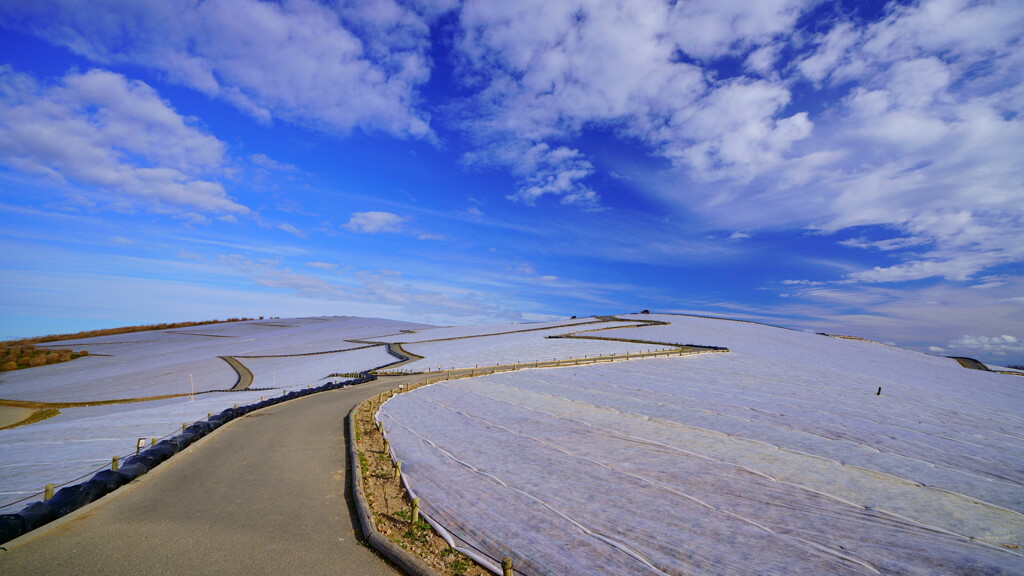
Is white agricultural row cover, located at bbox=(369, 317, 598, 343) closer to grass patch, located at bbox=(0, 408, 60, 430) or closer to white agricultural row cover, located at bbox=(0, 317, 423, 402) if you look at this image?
white agricultural row cover, located at bbox=(0, 317, 423, 402)

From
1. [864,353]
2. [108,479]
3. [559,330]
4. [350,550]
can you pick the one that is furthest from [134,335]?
[864,353]

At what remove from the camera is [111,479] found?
11.8 m

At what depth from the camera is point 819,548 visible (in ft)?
26.4

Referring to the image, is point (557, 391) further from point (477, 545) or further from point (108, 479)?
point (108, 479)

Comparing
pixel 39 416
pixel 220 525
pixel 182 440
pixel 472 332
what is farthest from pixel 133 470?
pixel 472 332

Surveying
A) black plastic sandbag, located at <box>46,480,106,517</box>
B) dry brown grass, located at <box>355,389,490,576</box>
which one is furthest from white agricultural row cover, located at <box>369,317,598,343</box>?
black plastic sandbag, located at <box>46,480,106,517</box>

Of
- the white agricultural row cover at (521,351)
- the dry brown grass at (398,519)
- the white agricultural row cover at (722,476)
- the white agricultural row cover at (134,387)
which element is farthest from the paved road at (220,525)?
the white agricultural row cover at (521,351)

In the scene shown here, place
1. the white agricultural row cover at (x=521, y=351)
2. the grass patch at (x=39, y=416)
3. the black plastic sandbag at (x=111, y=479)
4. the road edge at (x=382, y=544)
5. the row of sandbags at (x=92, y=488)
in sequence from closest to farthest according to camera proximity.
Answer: the road edge at (x=382, y=544) → the row of sandbags at (x=92, y=488) → the black plastic sandbag at (x=111, y=479) → the grass patch at (x=39, y=416) → the white agricultural row cover at (x=521, y=351)

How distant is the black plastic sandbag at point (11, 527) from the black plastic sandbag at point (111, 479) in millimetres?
2569

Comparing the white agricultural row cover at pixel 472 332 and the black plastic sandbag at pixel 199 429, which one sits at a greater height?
the white agricultural row cover at pixel 472 332

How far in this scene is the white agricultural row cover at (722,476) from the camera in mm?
8062

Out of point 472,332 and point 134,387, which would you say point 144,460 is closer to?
point 134,387

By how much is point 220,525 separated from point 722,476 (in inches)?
509

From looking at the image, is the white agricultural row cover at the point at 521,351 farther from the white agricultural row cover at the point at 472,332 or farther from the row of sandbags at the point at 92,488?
the row of sandbags at the point at 92,488
